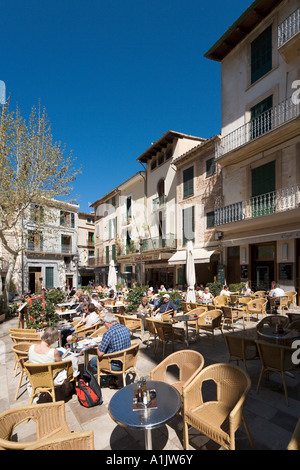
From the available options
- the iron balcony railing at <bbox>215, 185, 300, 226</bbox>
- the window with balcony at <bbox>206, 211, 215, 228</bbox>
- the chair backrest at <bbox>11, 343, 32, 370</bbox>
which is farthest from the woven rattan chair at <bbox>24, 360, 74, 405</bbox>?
the window with balcony at <bbox>206, 211, 215, 228</bbox>

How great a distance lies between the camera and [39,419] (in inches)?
98.7

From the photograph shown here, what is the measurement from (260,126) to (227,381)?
13.1 m

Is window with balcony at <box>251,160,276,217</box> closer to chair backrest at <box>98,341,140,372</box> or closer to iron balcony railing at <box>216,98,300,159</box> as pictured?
iron balcony railing at <box>216,98,300,159</box>

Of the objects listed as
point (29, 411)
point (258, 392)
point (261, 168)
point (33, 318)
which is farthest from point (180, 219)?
point (29, 411)

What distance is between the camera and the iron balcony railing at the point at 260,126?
11.1 m

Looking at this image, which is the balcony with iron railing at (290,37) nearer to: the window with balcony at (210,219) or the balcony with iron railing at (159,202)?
the window with balcony at (210,219)

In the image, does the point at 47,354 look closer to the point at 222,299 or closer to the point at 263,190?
the point at 222,299

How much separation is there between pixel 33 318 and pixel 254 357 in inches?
281

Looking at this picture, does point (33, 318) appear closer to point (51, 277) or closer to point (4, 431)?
point (4, 431)

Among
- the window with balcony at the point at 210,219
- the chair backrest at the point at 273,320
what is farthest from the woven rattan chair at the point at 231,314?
the window with balcony at the point at 210,219

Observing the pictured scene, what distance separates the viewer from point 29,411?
2.44 metres

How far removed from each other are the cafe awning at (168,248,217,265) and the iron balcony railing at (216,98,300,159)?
18.8ft

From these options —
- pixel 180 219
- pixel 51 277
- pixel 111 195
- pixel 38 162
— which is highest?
pixel 111 195
